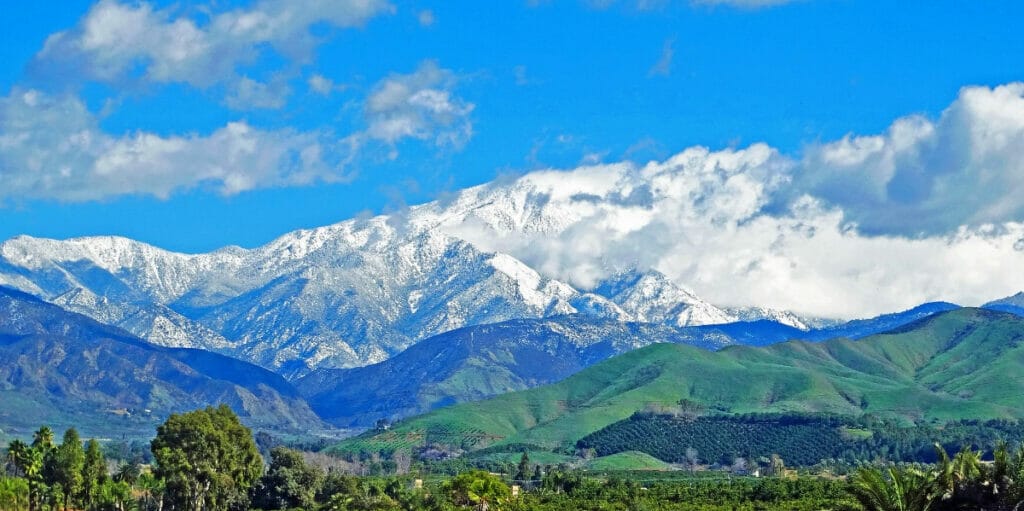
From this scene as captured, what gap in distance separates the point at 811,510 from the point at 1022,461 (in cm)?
8661

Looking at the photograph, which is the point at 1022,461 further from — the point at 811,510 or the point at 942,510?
the point at 811,510

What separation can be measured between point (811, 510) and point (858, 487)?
86123 millimetres

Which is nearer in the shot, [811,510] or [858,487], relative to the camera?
[858,487]

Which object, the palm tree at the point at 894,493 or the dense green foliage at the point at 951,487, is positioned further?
the dense green foliage at the point at 951,487

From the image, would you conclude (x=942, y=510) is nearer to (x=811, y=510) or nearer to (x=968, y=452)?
(x=968, y=452)

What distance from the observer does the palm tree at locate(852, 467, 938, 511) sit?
111 meters

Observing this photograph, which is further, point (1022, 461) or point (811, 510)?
point (811, 510)

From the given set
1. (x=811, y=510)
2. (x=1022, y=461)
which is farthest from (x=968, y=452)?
(x=811, y=510)

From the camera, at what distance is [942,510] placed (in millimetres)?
114375

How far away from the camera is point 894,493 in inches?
4400

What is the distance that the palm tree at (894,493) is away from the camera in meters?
111

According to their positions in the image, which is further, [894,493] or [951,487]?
[951,487]

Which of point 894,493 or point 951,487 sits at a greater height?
point 951,487

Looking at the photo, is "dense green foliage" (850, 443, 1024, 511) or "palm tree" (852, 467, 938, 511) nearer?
"palm tree" (852, 467, 938, 511)
